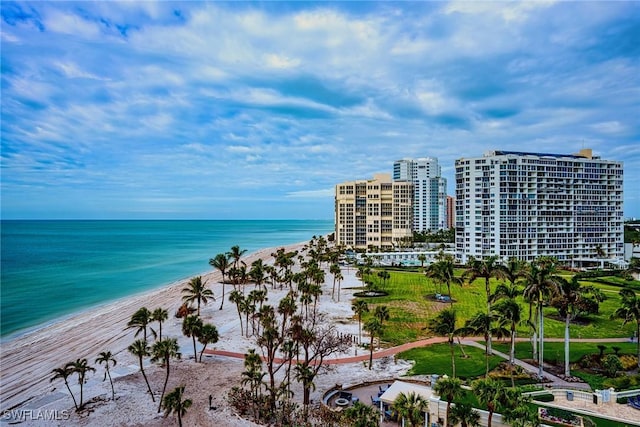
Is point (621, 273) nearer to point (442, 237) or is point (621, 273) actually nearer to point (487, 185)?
point (487, 185)

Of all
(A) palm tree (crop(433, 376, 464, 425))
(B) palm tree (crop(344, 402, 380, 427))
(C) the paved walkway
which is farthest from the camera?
(C) the paved walkway

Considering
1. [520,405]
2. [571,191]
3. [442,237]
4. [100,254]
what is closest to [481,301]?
[520,405]

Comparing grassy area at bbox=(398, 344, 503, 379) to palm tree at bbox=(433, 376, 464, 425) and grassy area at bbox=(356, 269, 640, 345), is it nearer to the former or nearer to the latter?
grassy area at bbox=(356, 269, 640, 345)

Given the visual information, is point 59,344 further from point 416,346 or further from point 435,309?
point 435,309

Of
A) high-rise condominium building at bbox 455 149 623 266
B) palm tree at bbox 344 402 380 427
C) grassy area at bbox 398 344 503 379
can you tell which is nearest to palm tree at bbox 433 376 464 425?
palm tree at bbox 344 402 380 427

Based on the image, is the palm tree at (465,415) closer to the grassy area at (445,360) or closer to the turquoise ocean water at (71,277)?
the grassy area at (445,360)

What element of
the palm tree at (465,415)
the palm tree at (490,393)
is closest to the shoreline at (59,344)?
the palm tree at (465,415)

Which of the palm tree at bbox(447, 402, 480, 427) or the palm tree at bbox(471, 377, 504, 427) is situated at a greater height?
the palm tree at bbox(471, 377, 504, 427)

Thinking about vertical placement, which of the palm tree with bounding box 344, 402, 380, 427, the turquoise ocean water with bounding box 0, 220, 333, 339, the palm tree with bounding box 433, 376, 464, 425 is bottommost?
the turquoise ocean water with bounding box 0, 220, 333, 339
